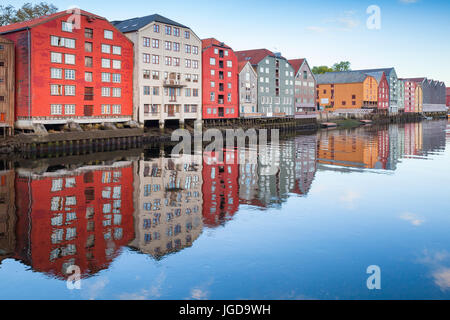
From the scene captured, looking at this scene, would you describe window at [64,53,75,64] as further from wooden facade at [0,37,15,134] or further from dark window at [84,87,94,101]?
wooden facade at [0,37,15,134]

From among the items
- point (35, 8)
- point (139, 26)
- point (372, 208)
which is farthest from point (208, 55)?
point (372, 208)

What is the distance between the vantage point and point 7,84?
52281 mm

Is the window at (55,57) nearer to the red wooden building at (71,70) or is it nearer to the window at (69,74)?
the red wooden building at (71,70)

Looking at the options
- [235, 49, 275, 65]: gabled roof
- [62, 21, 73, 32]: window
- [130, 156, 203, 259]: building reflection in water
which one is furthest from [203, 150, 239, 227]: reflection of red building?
[235, 49, 275, 65]: gabled roof

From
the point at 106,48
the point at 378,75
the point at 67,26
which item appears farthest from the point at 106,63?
the point at 378,75

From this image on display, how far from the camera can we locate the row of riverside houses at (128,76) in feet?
177

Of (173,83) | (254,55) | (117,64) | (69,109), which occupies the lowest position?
(69,109)

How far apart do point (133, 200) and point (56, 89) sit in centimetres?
3593

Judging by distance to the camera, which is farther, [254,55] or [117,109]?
[254,55]

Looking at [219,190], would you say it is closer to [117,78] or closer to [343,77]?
[117,78]

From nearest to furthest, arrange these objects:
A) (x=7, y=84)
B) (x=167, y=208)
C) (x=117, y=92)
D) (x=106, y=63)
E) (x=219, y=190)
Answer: (x=167, y=208) < (x=219, y=190) < (x=7, y=84) < (x=106, y=63) < (x=117, y=92)

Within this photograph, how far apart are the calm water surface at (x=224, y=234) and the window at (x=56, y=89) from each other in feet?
70.3

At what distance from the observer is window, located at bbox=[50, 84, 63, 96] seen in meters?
55.5

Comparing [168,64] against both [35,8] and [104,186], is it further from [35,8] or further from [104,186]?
[104,186]
